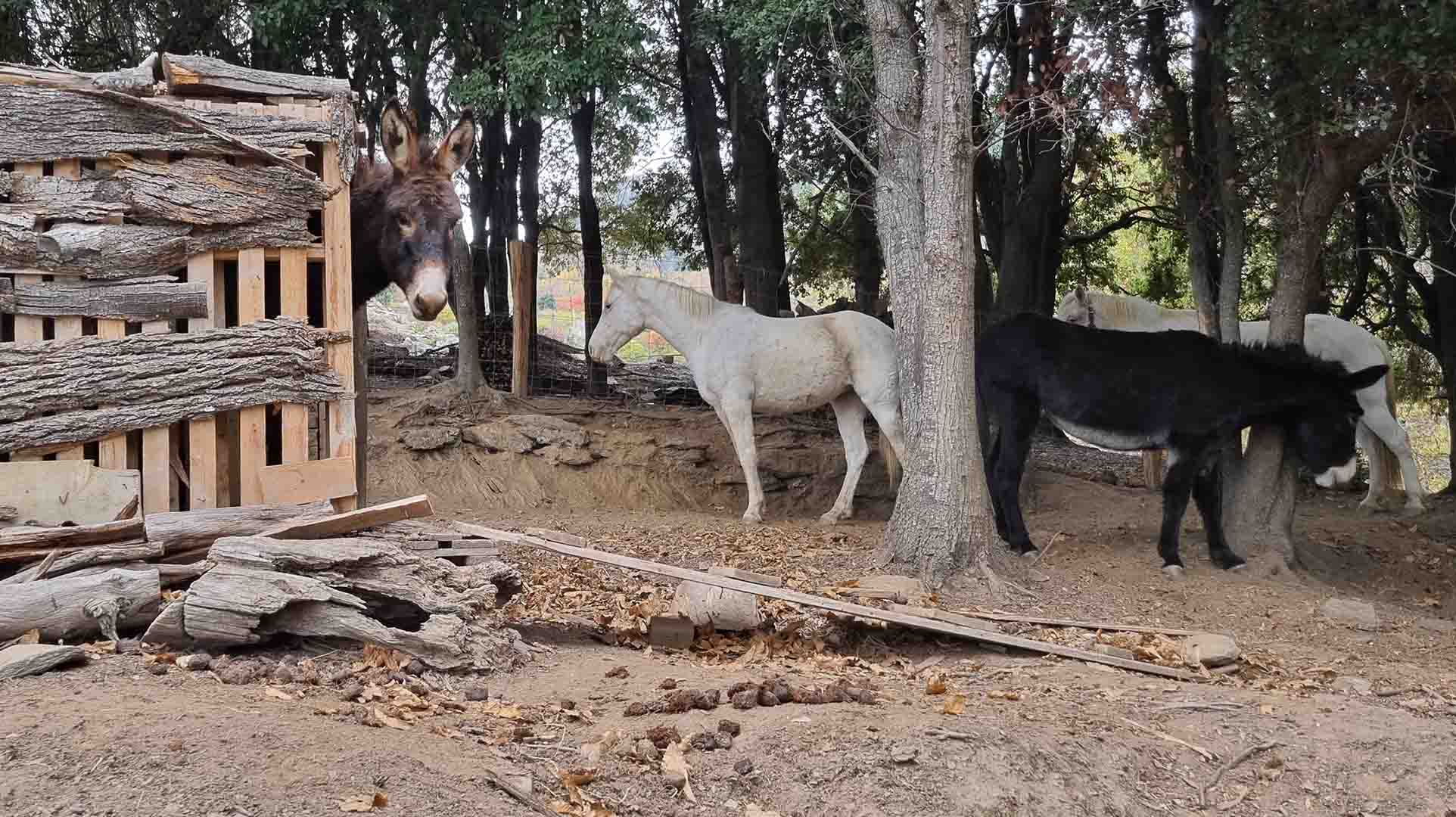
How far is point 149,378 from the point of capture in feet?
18.2

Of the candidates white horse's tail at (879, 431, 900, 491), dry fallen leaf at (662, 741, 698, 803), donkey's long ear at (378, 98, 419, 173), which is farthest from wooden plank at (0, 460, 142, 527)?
white horse's tail at (879, 431, 900, 491)

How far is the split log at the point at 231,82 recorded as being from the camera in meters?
5.69

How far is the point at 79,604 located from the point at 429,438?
23.5 ft

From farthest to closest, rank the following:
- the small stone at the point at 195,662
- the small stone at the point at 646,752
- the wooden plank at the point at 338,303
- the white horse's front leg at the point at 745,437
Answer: the white horse's front leg at the point at 745,437 < the wooden plank at the point at 338,303 < the small stone at the point at 195,662 < the small stone at the point at 646,752

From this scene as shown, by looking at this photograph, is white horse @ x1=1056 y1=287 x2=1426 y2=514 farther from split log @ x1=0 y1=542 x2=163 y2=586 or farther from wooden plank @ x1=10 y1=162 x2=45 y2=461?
wooden plank @ x1=10 y1=162 x2=45 y2=461

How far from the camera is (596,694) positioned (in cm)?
519

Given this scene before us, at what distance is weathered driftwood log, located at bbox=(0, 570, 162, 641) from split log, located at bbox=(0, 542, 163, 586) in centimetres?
6

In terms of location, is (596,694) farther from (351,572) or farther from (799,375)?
(799,375)

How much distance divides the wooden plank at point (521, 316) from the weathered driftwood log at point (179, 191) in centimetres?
751

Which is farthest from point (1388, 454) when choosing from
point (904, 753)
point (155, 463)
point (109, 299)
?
point (109, 299)

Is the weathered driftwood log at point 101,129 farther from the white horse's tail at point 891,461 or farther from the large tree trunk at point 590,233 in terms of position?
the large tree trunk at point 590,233

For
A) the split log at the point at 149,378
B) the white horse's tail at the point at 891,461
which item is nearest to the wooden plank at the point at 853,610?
the split log at the point at 149,378

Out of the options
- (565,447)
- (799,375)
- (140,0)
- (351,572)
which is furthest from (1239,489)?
(140,0)

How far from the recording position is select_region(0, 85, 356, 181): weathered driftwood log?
219 inches
